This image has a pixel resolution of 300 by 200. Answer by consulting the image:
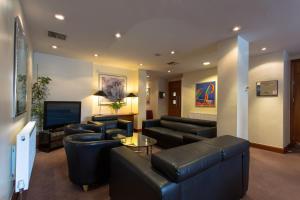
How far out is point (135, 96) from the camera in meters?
6.20

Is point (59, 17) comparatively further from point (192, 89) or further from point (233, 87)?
point (192, 89)

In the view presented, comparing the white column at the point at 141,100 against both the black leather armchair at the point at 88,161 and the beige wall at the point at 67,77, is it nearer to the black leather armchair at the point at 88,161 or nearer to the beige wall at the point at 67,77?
the beige wall at the point at 67,77

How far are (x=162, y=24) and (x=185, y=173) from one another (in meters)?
2.37

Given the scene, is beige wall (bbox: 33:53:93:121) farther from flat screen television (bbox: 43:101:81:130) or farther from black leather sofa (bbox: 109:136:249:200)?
black leather sofa (bbox: 109:136:249:200)

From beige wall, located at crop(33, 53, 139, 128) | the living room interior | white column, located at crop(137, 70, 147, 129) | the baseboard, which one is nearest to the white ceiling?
the living room interior

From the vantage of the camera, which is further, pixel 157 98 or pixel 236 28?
pixel 157 98

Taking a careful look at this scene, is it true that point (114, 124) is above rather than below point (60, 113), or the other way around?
below

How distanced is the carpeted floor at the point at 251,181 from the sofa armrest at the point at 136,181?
0.58 metres

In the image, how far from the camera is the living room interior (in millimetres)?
1592

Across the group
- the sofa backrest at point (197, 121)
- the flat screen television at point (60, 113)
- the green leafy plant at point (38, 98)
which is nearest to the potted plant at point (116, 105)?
the flat screen television at point (60, 113)

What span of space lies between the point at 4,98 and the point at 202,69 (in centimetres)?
610

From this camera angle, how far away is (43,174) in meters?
2.70

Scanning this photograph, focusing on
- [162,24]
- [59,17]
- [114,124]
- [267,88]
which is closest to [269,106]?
[267,88]

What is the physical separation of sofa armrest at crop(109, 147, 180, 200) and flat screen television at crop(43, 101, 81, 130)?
3272 mm
